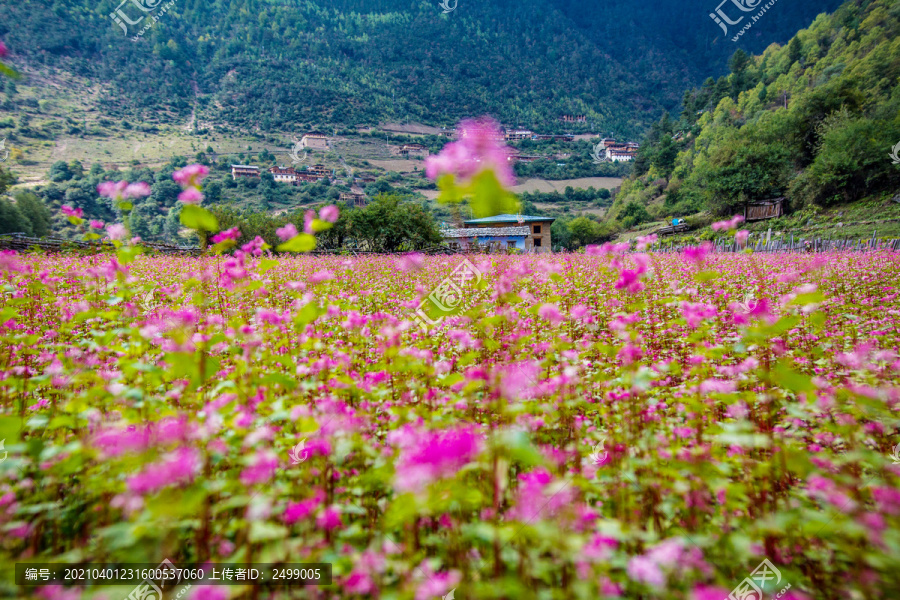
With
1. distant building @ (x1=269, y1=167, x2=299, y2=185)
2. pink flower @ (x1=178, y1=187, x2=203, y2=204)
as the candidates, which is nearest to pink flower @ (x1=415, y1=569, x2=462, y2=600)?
pink flower @ (x1=178, y1=187, x2=203, y2=204)

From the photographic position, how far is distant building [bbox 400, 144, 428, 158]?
12531 centimetres

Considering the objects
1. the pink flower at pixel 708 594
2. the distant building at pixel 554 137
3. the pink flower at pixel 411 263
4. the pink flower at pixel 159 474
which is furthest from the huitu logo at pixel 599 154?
the pink flower at pixel 159 474

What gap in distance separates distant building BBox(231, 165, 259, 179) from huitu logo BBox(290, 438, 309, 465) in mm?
98971

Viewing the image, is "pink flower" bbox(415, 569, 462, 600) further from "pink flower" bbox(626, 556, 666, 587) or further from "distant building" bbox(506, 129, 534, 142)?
"distant building" bbox(506, 129, 534, 142)

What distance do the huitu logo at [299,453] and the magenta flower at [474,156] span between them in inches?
59.0

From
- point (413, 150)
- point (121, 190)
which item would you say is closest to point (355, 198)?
point (413, 150)

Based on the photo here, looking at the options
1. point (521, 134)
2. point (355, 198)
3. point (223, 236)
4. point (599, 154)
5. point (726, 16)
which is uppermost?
point (521, 134)

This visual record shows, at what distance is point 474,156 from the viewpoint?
1.08 metres

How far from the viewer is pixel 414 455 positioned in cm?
142

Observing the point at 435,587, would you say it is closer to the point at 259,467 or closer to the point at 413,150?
the point at 259,467

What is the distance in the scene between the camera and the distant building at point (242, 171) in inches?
3398

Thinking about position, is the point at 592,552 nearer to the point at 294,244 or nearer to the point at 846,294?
the point at 294,244

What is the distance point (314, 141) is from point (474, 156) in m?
140

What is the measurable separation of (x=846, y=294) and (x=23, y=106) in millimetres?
143850
